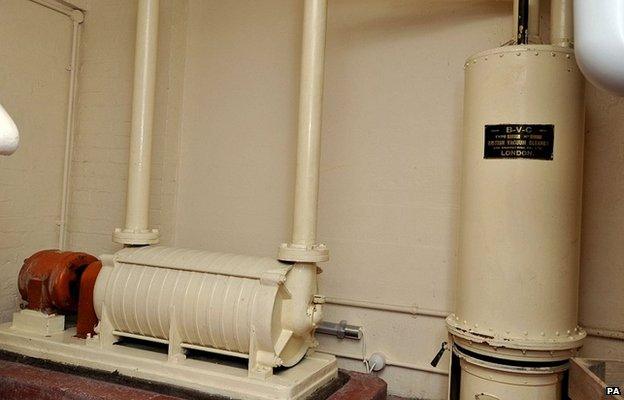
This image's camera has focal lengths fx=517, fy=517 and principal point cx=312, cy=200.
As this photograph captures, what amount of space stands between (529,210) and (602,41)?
0.75m

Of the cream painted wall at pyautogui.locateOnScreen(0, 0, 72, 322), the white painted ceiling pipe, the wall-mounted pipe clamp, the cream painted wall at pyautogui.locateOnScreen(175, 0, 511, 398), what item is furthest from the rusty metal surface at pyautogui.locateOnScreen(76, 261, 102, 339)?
the white painted ceiling pipe

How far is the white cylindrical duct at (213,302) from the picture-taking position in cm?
194

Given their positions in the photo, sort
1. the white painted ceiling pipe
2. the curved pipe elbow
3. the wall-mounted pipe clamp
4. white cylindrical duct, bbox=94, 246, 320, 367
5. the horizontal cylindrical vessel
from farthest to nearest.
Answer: the wall-mounted pipe clamp
white cylindrical duct, bbox=94, 246, 320, 367
the horizontal cylindrical vessel
the curved pipe elbow
the white painted ceiling pipe

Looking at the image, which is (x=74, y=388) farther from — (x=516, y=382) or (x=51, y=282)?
(x=516, y=382)

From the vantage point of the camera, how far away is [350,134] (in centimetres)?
262

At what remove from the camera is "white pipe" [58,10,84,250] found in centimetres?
291

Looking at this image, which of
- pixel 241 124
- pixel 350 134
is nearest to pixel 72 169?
pixel 241 124

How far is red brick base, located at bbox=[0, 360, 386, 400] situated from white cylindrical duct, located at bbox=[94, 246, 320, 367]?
222 millimetres

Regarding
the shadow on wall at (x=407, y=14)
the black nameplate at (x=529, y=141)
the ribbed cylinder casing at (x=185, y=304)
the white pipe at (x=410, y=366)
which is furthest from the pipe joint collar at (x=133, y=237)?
the black nameplate at (x=529, y=141)

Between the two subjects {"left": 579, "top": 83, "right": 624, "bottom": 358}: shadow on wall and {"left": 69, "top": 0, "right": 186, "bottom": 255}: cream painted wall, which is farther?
{"left": 69, "top": 0, "right": 186, "bottom": 255}: cream painted wall

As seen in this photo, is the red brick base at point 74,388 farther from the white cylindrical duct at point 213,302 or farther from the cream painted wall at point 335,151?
the cream painted wall at point 335,151

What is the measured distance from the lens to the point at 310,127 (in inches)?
83.7

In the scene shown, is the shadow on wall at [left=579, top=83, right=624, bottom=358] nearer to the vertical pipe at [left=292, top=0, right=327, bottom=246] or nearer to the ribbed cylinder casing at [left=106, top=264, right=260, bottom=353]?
the vertical pipe at [left=292, top=0, right=327, bottom=246]

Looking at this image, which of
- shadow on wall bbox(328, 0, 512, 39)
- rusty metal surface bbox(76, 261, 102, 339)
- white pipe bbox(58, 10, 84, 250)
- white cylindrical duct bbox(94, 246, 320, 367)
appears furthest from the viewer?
white pipe bbox(58, 10, 84, 250)
